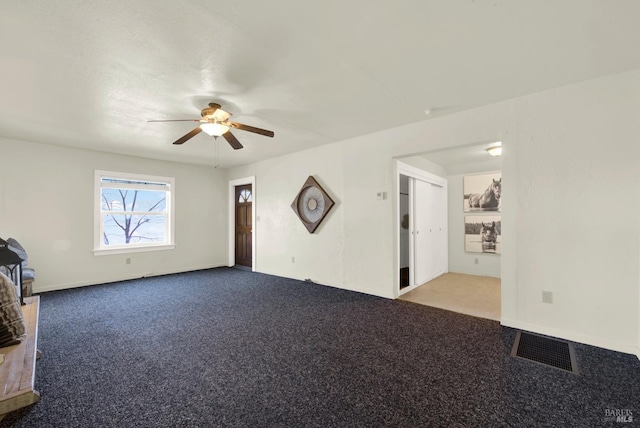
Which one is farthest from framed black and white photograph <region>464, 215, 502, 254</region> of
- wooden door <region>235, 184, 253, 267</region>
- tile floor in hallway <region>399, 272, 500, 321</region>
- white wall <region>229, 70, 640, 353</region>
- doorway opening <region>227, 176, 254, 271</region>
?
A: wooden door <region>235, 184, 253, 267</region>

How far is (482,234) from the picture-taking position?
5.45m

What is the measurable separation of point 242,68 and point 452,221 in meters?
5.13

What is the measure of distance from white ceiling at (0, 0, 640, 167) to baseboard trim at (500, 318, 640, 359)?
2.28 metres

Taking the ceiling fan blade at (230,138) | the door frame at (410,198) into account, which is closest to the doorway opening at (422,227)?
the door frame at (410,198)

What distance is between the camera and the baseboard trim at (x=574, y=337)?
2.33 metres

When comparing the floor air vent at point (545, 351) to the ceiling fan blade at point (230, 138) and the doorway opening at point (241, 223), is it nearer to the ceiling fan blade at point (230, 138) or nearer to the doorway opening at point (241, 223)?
the ceiling fan blade at point (230, 138)

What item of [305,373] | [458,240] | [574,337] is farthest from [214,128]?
[458,240]

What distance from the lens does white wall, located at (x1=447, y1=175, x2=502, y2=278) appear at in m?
5.51

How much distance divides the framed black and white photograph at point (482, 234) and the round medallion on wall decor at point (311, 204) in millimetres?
3063

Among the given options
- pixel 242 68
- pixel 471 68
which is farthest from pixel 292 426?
pixel 471 68

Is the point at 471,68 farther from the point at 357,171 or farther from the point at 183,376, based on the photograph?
the point at 183,376

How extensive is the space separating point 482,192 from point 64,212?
7.34m

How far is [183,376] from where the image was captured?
6.69 feet

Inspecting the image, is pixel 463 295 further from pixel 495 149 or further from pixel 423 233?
pixel 495 149
